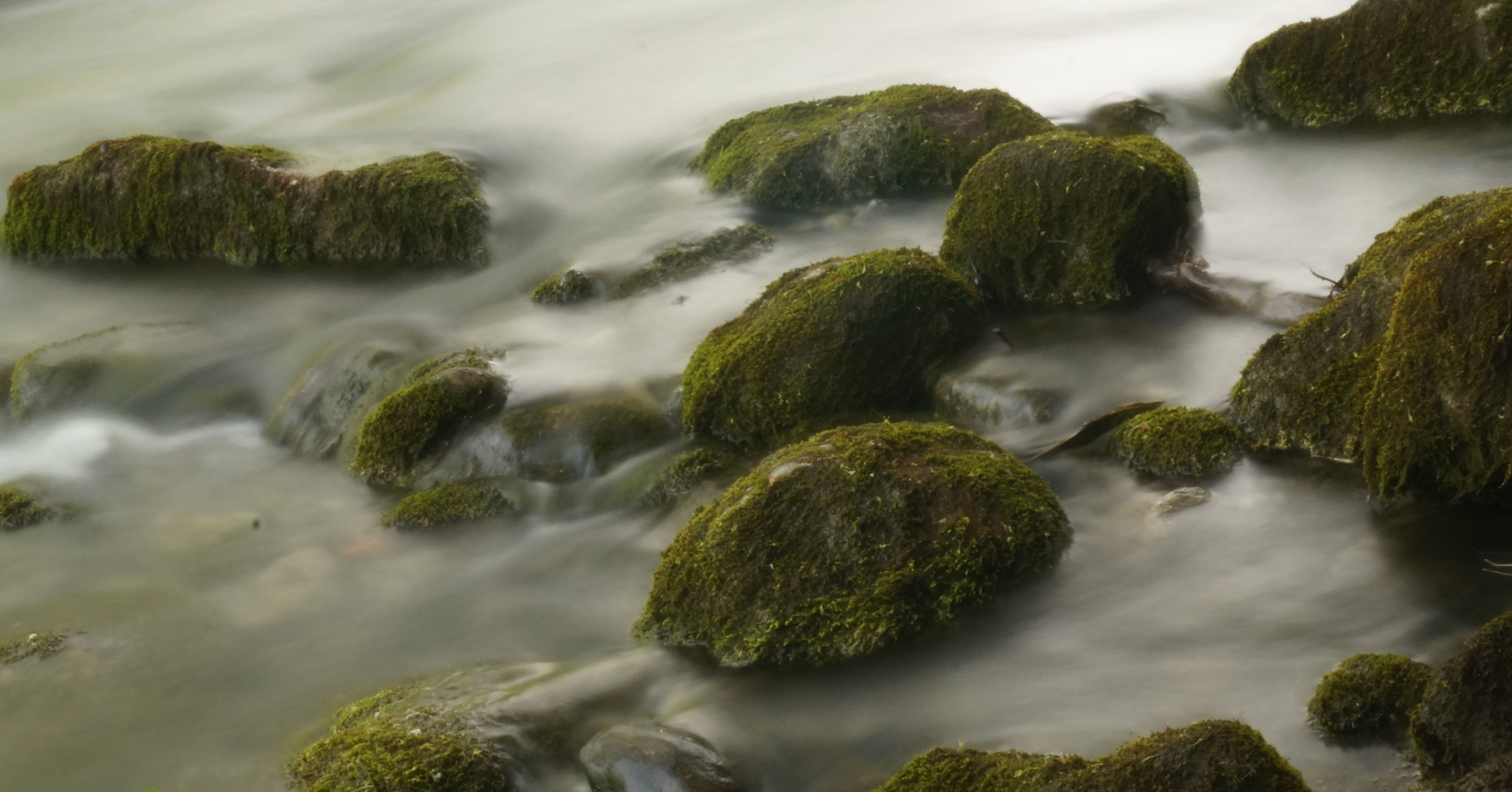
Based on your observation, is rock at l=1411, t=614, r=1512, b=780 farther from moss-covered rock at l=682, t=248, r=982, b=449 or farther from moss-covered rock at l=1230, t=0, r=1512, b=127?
moss-covered rock at l=1230, t=0, r=1512, b=127

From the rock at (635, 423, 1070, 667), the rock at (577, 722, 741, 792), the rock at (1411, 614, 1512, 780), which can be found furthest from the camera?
the rock at (635, 423, 1070, 667)

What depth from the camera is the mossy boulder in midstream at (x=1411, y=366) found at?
4742 millimetres

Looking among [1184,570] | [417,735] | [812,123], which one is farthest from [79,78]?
[1184,570]

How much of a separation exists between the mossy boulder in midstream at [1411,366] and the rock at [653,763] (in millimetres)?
3050

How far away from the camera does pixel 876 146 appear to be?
10.6 metres

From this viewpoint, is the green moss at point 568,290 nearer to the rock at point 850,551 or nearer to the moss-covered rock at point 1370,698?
the rock at point 850,551

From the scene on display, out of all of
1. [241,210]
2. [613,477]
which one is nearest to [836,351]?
[613,477]

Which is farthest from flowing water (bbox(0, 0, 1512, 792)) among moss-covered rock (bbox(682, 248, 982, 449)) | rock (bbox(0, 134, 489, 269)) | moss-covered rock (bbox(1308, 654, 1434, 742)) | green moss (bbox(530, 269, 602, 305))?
moss-covered rock (bbox(682, 248, 982, 449))

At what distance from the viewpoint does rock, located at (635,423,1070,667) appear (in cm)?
514

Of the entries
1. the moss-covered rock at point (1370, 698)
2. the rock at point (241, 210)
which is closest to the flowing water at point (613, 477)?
the moss-covered rock at point (1370, 698)

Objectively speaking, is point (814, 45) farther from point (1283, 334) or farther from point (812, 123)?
point (1283, 334)

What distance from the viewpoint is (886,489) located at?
210 inches

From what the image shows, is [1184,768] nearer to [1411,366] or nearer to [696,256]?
[1411,366]

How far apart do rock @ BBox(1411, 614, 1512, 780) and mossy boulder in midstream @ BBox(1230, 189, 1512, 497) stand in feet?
4.40
